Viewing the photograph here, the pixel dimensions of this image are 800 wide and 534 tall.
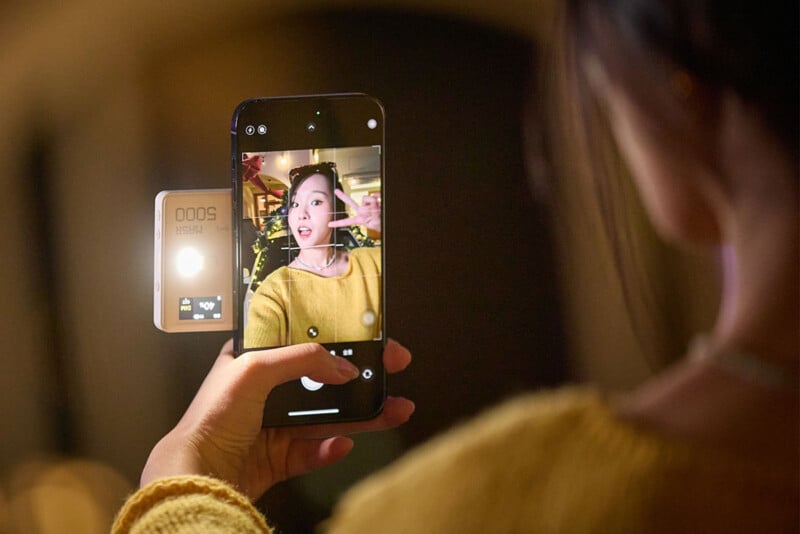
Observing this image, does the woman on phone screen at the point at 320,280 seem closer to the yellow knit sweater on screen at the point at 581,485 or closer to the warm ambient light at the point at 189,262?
the warm ambient light at the point at 189,262

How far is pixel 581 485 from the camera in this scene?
10.5 inches

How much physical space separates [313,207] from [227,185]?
88 mm

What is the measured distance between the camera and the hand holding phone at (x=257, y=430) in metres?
0.52

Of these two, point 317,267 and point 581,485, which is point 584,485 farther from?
point 317,267

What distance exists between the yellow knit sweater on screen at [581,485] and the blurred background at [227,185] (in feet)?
0.81

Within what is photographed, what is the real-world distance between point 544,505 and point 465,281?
1.00 ft

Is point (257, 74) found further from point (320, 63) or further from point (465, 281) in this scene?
point (465, 281)

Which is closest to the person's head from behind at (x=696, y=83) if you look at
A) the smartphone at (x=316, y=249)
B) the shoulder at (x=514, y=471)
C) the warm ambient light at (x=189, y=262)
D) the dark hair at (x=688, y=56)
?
the dark hair at (x=688, y=56)

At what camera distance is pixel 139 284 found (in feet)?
1.95

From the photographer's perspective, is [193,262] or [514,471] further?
[193,262]

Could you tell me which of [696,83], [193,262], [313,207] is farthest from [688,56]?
[193,262]

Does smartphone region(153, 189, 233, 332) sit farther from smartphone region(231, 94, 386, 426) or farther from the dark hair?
the dark hair

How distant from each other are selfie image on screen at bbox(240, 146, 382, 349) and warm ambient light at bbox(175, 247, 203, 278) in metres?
0.05

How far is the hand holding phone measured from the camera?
523 mm
